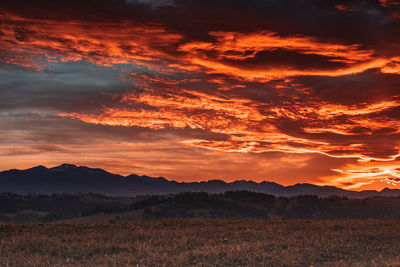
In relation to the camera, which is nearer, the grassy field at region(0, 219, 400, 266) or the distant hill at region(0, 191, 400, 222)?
the grassy field at region(0, 219, 400, 266)

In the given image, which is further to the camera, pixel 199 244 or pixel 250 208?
pixel 250 208

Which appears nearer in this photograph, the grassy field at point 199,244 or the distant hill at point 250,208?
the grassy field at point 199,244

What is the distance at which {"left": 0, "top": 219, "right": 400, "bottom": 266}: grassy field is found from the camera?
16.7 metres

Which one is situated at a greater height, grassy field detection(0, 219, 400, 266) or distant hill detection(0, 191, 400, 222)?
distant hill detection(0, 191, 400, 222)

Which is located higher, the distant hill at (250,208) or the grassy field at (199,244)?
the distant hill at (250,208)

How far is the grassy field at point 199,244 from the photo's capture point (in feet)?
54.9

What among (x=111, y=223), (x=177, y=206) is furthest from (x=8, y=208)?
(x=111, y=223)

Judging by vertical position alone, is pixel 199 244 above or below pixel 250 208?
below

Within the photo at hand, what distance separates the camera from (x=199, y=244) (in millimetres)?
20031

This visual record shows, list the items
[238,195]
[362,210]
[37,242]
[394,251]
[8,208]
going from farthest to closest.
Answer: [8,208], [238,195], [362,210], [37,242], [394,251]

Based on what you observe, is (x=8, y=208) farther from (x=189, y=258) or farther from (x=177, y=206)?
Answer: (x=189, y=258)

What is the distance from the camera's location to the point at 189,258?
16.9 meters

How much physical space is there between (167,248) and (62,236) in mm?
6919

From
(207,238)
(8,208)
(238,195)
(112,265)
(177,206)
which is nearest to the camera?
(112,265)
